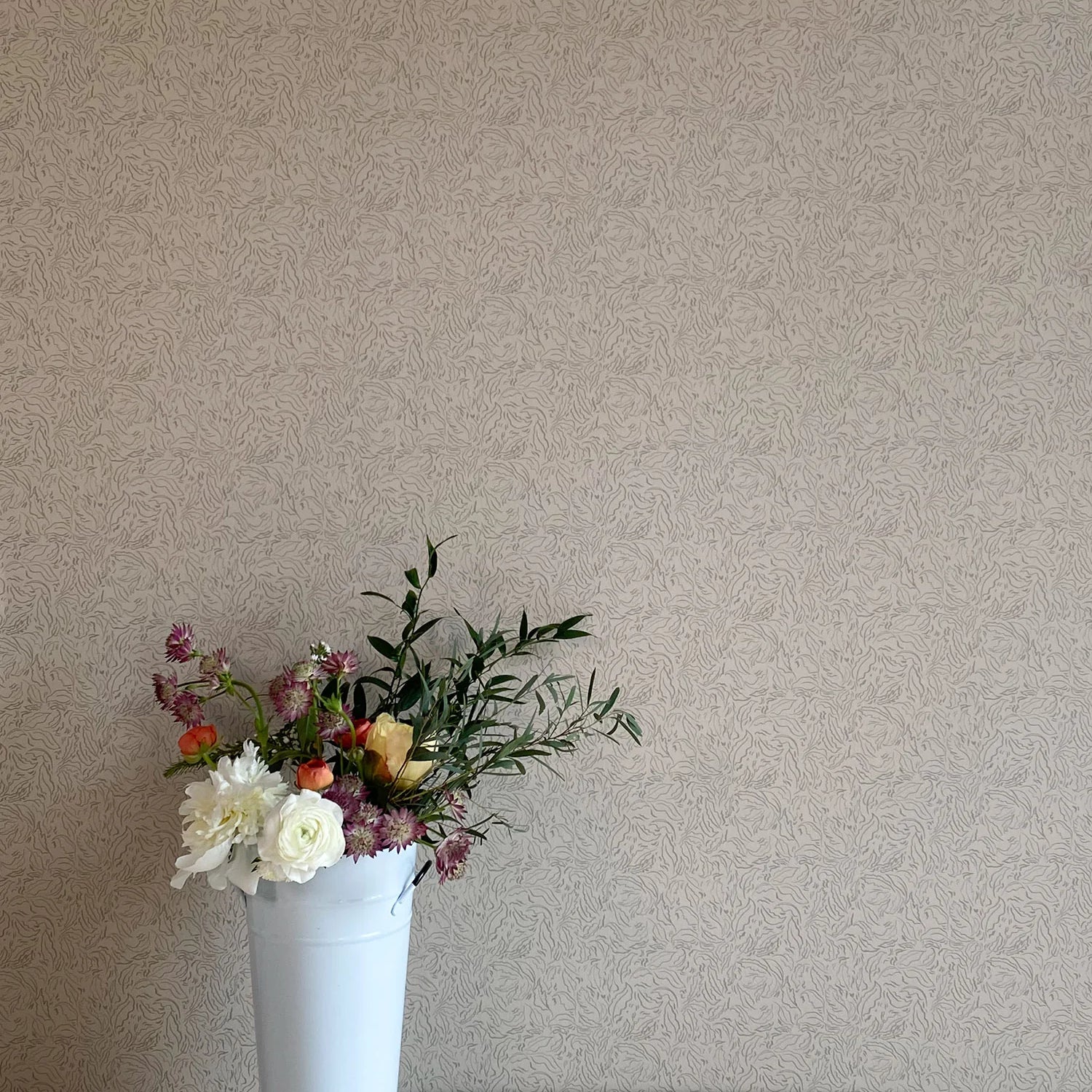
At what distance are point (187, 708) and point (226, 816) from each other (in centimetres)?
15

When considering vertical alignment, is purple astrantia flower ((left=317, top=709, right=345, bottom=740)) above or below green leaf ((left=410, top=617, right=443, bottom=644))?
below

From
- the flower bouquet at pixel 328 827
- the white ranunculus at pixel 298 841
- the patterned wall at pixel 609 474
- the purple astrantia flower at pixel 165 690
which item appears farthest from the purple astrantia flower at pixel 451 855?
the purple astrantia flower at pixel 165 690

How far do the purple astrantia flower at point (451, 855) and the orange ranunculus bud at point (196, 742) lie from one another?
26 centimetres

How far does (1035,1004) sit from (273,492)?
3.65 ft

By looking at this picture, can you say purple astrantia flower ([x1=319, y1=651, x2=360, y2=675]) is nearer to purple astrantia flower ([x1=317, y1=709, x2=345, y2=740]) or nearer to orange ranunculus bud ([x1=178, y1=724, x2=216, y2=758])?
purple astrantia flower ([x1=317, y1=709, x2=345, y2=740])

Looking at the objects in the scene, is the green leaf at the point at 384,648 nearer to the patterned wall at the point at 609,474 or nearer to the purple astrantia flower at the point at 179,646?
the patterned wall at the point at 609,474

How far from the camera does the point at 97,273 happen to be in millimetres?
1166

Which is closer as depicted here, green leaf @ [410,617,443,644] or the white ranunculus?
the white ranunculus

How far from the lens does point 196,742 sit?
0.99 m

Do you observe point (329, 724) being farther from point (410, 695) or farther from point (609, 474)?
point (609, 474)

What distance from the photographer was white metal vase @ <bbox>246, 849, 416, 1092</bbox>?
0.95 metres

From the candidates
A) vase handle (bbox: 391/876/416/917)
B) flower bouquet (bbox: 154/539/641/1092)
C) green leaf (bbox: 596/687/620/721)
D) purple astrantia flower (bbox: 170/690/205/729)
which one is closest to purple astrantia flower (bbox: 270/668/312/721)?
flower bouquet (bbox: 154/539/641/1092)

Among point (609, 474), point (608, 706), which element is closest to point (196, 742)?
point (608, 706)

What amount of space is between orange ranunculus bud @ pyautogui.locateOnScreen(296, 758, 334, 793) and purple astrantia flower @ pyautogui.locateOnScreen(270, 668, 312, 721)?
6 centimetres
